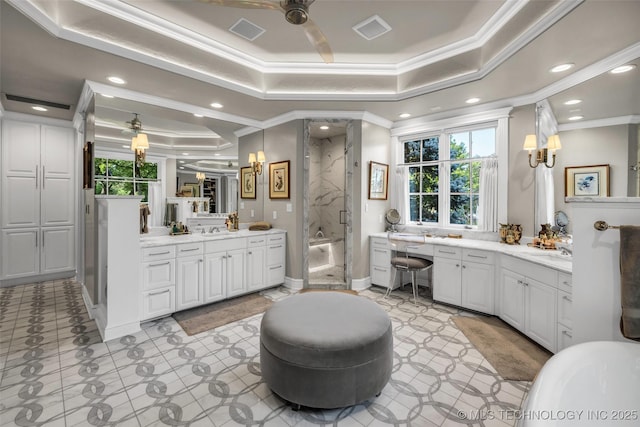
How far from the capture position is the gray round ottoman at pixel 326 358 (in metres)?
1.68

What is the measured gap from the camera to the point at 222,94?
3.43m

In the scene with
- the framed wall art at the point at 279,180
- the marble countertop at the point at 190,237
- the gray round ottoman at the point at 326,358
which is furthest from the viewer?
the framed wall art at the point at 279,180

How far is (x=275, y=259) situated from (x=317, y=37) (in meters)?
3.04

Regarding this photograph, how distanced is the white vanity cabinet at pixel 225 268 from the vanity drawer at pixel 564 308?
3.43 m

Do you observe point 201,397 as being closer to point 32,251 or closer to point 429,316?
point 429,316

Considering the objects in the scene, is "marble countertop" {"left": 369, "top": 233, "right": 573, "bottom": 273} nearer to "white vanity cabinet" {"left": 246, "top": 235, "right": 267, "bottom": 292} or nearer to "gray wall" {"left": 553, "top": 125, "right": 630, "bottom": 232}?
"gray wall" {"left": 553, "top": 125, "right": 630, "bottom": 232}

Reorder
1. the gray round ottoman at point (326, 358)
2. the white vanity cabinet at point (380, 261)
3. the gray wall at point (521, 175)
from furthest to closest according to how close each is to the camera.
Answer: the white vanity cabinet at point (380, 261) → the gray wall at point (521, 175) → the gray round ottoman at point (326, 358)

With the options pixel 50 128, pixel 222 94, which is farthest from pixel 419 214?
pixel 50 128

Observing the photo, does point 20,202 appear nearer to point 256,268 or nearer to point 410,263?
point 256,268

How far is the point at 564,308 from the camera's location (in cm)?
233

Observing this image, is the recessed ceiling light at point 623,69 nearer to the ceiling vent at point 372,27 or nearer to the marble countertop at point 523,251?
the marble countertop at point 523,251

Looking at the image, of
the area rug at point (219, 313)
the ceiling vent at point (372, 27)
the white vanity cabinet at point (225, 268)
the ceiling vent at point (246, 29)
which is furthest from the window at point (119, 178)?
the ceiling vent at point (372, 27)

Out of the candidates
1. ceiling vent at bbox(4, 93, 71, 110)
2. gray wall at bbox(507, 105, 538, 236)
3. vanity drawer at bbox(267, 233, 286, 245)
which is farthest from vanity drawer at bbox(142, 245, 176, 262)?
gray wall at bbox(507, 105, 538, 236)

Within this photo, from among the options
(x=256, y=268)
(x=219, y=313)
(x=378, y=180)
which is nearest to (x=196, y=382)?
(x=219, y=313)
